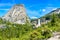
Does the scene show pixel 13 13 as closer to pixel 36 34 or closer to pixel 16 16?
pixel 16 16

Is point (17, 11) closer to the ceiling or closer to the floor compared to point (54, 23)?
closer to the ceiling

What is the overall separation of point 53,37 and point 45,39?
3.10ft

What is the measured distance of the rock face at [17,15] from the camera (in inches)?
4038

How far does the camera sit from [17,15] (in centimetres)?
10612

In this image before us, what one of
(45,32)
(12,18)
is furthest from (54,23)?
(12,18)

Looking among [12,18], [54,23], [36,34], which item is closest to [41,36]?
[36,34]

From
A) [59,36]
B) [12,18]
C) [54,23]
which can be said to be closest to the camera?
[59,36]

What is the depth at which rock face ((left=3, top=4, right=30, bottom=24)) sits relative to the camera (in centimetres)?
10256

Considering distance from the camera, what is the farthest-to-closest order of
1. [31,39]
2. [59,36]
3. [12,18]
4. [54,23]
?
[12,18]
[54,23]
[31,39]
[59,36]

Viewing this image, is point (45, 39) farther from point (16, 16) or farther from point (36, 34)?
point (16, 16)

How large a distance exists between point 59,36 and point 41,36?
3031 millimetres

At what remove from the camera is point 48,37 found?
3083 cm

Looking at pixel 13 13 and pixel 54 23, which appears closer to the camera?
pixel 54 23

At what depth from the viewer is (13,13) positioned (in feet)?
357
